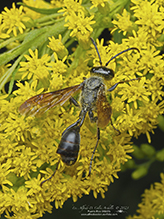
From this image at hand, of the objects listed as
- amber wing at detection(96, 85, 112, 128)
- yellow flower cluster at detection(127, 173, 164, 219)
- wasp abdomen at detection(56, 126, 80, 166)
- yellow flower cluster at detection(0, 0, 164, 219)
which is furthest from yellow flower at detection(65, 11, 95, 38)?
yellow flower cluster at detection(127, 173, 164, 219)

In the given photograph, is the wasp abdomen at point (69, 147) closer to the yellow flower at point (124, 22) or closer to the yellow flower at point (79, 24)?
the yellow flower at point (79, 24)

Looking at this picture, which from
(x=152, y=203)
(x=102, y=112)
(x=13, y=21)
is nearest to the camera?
(x=102, y=112)

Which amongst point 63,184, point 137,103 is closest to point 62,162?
point 63,184

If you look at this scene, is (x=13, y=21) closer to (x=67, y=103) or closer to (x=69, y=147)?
(x=67, y=103)

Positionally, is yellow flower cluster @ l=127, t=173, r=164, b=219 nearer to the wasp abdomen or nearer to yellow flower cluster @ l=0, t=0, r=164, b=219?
yellow flower cluster @ l=0, t=0, r=164, b=219

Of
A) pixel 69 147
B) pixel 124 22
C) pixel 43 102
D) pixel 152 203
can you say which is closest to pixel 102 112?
pixel 69 147

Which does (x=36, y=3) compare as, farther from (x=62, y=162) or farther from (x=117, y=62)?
(x=62, y=162)

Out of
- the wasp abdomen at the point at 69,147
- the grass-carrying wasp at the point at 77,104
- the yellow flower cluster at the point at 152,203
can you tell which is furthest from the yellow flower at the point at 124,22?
the yellow flower cluster at the point at 152,203
